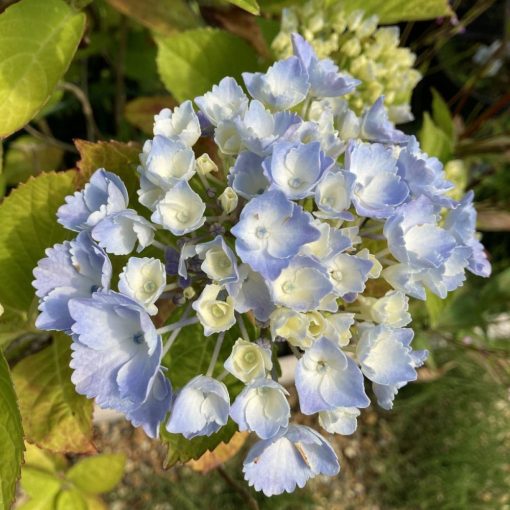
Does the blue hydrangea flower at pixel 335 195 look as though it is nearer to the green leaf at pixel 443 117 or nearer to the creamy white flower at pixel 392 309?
the creamy white flower at pixel 392 309

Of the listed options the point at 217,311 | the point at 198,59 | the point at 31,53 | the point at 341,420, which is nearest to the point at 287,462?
the point at 341,420

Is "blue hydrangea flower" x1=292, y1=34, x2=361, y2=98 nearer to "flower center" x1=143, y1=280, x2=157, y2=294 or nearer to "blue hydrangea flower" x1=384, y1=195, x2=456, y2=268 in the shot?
"blue hydrangea flower" x1=384, y1=195, x2=456, y2=268

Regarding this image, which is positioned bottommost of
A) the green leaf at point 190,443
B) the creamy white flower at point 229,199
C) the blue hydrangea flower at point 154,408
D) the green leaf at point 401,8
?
the green leaf at point 190,443

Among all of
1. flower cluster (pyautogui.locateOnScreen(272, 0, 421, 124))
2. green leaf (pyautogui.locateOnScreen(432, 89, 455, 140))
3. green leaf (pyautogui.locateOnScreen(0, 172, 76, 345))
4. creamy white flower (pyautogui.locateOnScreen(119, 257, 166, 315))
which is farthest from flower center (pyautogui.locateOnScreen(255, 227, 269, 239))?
green leaf (pyautogui.locateOnScreen(432, 89, 455, 140))

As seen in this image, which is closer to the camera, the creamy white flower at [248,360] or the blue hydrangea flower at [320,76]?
the creamy white flower at [248,360]

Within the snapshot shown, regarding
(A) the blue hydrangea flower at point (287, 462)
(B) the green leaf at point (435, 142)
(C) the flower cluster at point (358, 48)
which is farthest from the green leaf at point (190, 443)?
(B) the green leaf at point (435, 142)

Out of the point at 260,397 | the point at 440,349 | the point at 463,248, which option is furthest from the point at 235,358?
the point at 440,349

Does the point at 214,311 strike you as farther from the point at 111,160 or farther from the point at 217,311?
the point at 111,160
